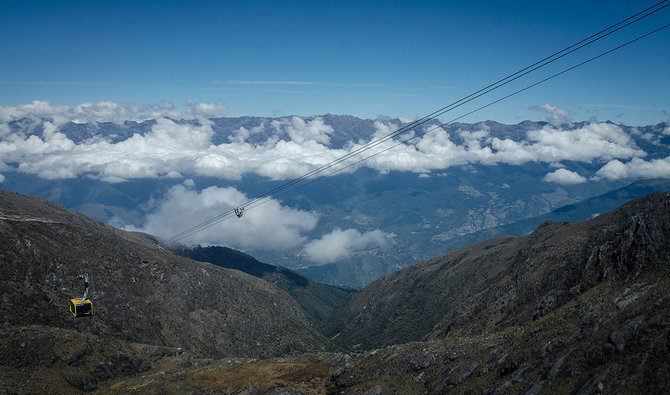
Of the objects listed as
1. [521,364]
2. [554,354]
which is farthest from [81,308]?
[554,354]

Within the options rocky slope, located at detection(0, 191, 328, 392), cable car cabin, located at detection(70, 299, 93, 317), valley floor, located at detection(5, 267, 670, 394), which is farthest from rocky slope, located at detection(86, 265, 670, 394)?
rocky slope, located at detection(0, 191, 328, 392)

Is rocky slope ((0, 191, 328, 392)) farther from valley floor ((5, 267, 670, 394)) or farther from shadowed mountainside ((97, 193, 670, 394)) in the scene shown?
shadowed mountainside ((97, 193, 670, 394))

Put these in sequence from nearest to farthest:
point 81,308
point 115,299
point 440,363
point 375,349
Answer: point 440,363 → point 81,308 → point 375,349 → point 115,299

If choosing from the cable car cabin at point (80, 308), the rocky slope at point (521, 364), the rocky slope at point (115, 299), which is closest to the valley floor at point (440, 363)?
the rocky slope at point (521, 364)

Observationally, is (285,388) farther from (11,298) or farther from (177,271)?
(177,271)

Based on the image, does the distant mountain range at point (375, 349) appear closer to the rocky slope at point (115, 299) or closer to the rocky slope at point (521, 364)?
the rocky slope at point (521, 364)

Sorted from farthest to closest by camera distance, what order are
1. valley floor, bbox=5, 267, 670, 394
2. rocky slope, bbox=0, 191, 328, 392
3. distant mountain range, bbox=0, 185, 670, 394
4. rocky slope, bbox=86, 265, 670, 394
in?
1. rocky slope, bbox=0, 191, 328, 392
2. distant mountain range, bbox=0, 185, 670, 394
3. valley floor, bbox=5, 267, 670, 394
4. rocky slope, bbox=86, 265, 670, 394

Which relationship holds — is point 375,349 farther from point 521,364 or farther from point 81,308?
point 81,308

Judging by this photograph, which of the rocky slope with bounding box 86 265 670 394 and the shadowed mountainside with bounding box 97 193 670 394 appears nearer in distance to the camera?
the rocky slope with bounding box 86 265 670 394

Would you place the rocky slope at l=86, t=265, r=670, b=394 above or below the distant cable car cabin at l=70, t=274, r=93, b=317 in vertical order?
below
